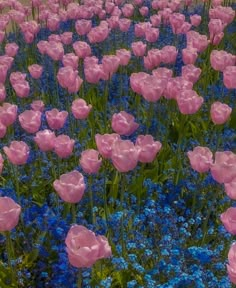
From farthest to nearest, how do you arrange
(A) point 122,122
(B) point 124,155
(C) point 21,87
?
(C) point 21,87 < (A) point 122,122 < (B) point 124,155

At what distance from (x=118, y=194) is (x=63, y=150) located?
82 cm

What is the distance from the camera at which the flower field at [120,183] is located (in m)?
2.72

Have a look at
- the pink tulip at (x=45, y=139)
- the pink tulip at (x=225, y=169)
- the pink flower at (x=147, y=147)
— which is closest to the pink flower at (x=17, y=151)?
the pink tulip at (x=45, y=139)

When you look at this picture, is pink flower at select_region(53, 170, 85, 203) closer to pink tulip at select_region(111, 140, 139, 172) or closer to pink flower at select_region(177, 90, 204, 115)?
pink tulip at select_region(111, 140, 139, 172)

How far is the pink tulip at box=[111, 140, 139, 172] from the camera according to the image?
2697 millimetres

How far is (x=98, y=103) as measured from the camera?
4934mm

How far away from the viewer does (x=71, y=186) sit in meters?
2.59

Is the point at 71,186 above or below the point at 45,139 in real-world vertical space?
above

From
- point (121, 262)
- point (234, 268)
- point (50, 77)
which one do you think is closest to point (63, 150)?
point (121, 262)

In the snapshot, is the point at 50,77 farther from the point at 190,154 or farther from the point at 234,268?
the point at 234,268

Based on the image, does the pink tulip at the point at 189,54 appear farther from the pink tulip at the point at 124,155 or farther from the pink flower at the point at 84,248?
the pink flower at the point at 84,248

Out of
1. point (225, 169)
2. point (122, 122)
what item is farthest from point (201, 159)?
point (122, 122)

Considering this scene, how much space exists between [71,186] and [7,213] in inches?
12.9

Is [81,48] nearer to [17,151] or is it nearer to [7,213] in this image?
[17,151]
